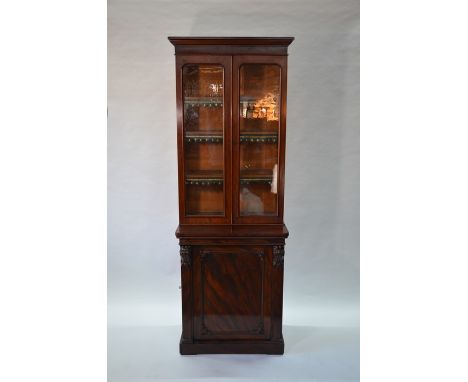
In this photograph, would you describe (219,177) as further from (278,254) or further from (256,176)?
(278,254)

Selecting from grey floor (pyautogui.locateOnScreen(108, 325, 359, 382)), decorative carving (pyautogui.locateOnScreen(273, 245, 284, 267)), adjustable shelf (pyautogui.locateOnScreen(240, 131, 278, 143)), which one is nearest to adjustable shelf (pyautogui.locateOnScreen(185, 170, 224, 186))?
adjustable shelf (pyautogui.locateOnScreen(240, 131, 278, 143))

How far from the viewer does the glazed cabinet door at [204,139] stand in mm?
2672

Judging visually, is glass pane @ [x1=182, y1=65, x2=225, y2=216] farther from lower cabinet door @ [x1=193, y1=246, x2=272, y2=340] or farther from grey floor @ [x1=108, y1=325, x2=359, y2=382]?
grey floor @ [x1=108, y1=325, x2=359, y2=382]

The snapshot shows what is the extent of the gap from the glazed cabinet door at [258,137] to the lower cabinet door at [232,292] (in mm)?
267

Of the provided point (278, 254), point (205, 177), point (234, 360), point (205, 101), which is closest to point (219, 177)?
point (205, 177)

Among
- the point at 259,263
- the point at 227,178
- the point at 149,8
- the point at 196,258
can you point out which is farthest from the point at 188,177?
the point at 149,8

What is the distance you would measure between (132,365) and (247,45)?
2275 millimetres

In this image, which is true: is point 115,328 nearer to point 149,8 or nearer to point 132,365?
point 132,365

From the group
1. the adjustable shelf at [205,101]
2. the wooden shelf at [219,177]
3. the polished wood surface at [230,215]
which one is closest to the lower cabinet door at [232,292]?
the polished wood surface at [230,215]

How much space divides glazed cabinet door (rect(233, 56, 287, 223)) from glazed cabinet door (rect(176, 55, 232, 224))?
0.20 ft

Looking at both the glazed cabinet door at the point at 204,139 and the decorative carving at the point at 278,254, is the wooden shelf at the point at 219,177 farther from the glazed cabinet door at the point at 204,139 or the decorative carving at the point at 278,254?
the decorative carving at the point at 278,254

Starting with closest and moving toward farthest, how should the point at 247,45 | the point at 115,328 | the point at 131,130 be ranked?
the point at 247,45, the point at 115,328, the point at 131,130

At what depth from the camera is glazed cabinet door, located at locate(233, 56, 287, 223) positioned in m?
2.67

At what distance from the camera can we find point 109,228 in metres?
3.54
